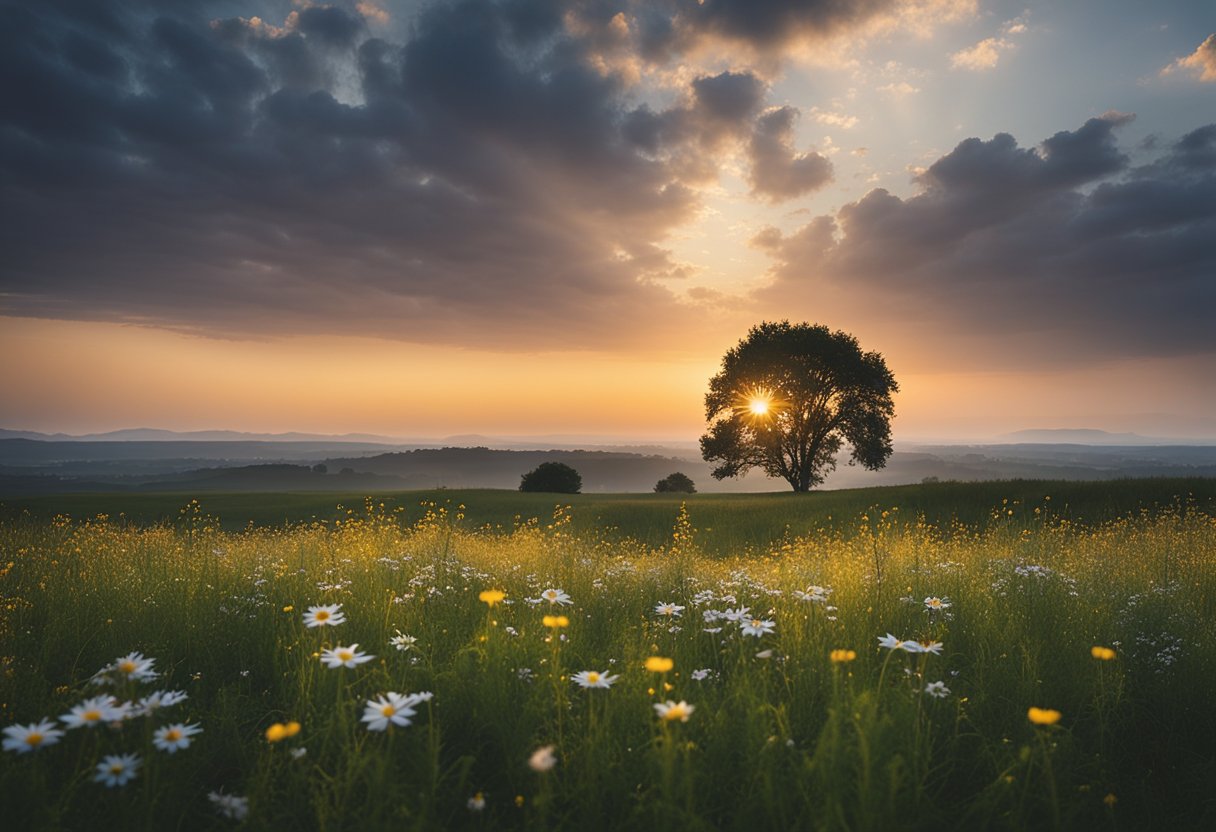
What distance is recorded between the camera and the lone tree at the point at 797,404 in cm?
3953

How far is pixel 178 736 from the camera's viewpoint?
102 inches

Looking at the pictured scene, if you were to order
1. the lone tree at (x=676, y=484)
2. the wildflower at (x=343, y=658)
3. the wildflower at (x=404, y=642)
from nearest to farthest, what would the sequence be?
the wildflower at (x=343, y=658) < the wildflower at (x=404, y=642) < the lone tree at (x=676, y=484)

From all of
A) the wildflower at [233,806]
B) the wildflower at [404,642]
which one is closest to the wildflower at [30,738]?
the wildflower at [233,806]

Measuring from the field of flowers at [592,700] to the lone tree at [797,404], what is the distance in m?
33.3

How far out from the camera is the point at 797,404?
133ft

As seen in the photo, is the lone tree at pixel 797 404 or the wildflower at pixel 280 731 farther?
the lone tree at pixel 797 404

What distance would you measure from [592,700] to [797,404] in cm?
3952

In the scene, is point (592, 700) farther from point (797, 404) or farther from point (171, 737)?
point (797, 404)

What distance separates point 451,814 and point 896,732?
2.52 metres

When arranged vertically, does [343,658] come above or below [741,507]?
above

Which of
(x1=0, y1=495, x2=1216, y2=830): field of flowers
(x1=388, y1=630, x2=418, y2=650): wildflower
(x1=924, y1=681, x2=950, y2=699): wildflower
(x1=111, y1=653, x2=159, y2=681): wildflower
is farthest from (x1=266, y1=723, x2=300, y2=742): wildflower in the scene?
(x1=924, y1=681, x2=950, y2=699): wildflower

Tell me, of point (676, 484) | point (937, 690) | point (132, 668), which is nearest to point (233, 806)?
point (132, 668)

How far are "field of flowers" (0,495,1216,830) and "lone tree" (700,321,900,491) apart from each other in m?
33.3

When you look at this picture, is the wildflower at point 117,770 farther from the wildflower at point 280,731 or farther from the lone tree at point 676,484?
the lone tree at point 676,484
